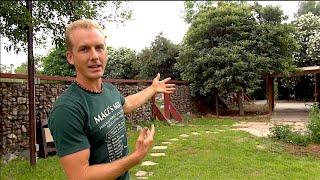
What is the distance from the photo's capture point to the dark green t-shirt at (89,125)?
1406mm

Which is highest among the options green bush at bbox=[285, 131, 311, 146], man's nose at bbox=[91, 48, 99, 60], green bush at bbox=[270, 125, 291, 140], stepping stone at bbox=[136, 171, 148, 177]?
man's nose at bbox=[91, 48, 99, 60]

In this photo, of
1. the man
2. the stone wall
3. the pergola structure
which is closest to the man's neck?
the man

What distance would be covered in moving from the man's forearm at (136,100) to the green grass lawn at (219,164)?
328cm

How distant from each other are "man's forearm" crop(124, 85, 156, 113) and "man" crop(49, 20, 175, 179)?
42 cm

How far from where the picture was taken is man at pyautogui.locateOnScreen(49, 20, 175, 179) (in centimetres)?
139

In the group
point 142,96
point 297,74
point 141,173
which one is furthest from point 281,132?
point 297,74

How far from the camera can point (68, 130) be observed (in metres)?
1.41

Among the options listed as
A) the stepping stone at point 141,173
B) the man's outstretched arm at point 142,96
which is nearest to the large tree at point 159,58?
the stepping stone at point 141,173

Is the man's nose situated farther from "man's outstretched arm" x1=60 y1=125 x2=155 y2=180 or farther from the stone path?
the stone path

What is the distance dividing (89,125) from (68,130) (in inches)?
4.2

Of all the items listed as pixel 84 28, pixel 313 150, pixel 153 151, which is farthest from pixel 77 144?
pixel 313 150

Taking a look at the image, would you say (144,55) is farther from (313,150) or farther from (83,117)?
(83,117)

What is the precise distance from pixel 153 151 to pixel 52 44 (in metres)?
3.07

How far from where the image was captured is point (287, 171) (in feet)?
19.2
